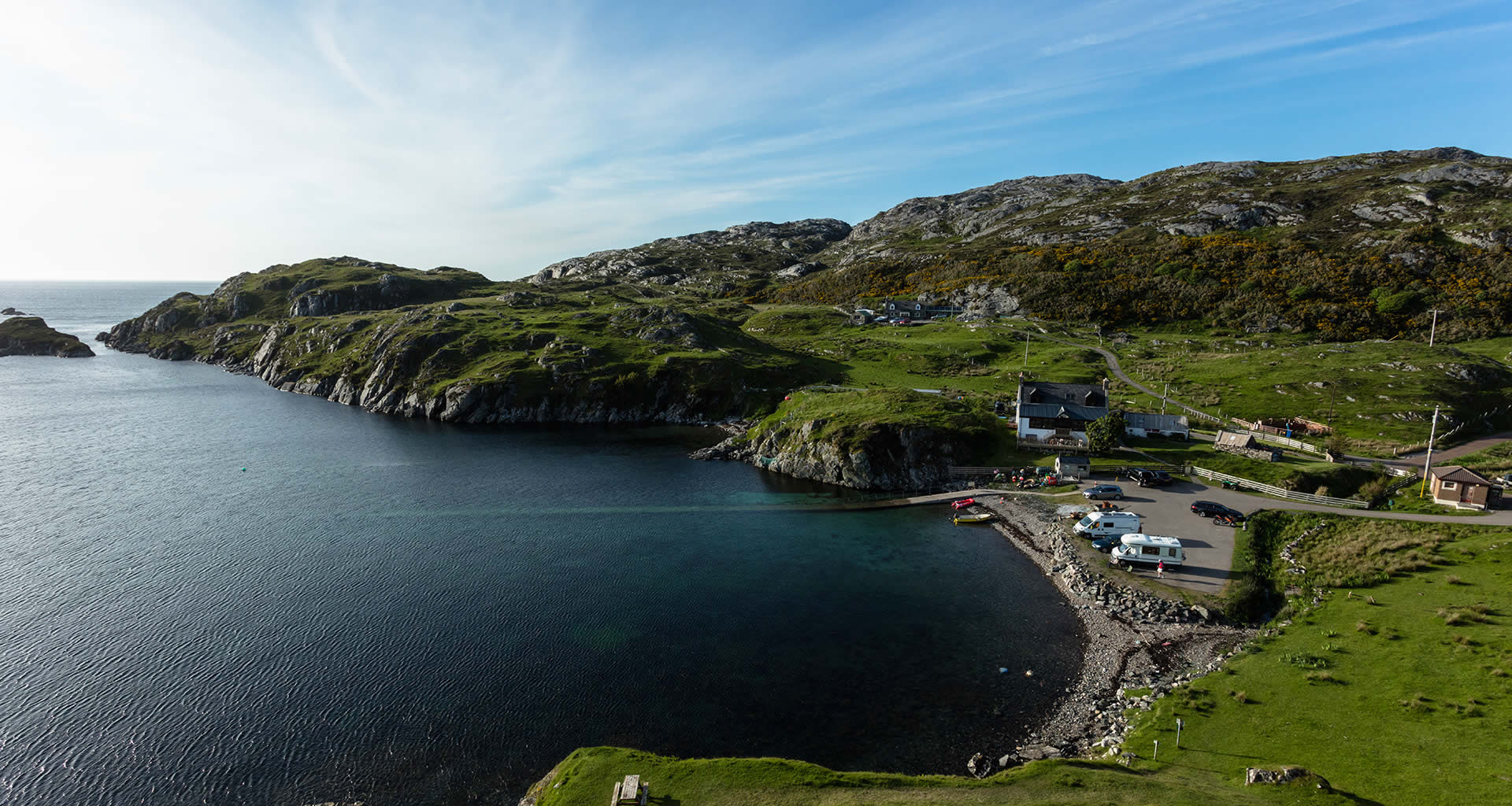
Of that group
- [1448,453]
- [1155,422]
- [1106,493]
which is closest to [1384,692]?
[1106,493]

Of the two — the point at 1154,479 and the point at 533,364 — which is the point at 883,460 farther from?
the point at 533,364

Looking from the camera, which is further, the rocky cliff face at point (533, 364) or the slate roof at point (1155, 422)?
the rocky cliff face at point (533, 364)

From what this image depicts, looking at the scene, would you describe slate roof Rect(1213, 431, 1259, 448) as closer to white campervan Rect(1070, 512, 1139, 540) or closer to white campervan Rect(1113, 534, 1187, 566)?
white campervan Rect(1070, 512, 1139, 540)

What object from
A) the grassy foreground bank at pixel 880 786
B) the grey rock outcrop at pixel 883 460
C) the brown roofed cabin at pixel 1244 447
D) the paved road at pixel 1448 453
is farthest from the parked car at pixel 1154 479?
the grassy foreground bank at pixel 880 786

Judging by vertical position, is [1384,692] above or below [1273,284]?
below

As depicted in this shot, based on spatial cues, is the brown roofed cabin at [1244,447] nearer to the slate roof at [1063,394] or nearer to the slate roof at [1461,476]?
the slate roof at [1063,394]

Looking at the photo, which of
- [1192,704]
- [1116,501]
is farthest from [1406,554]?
[1192,704]
